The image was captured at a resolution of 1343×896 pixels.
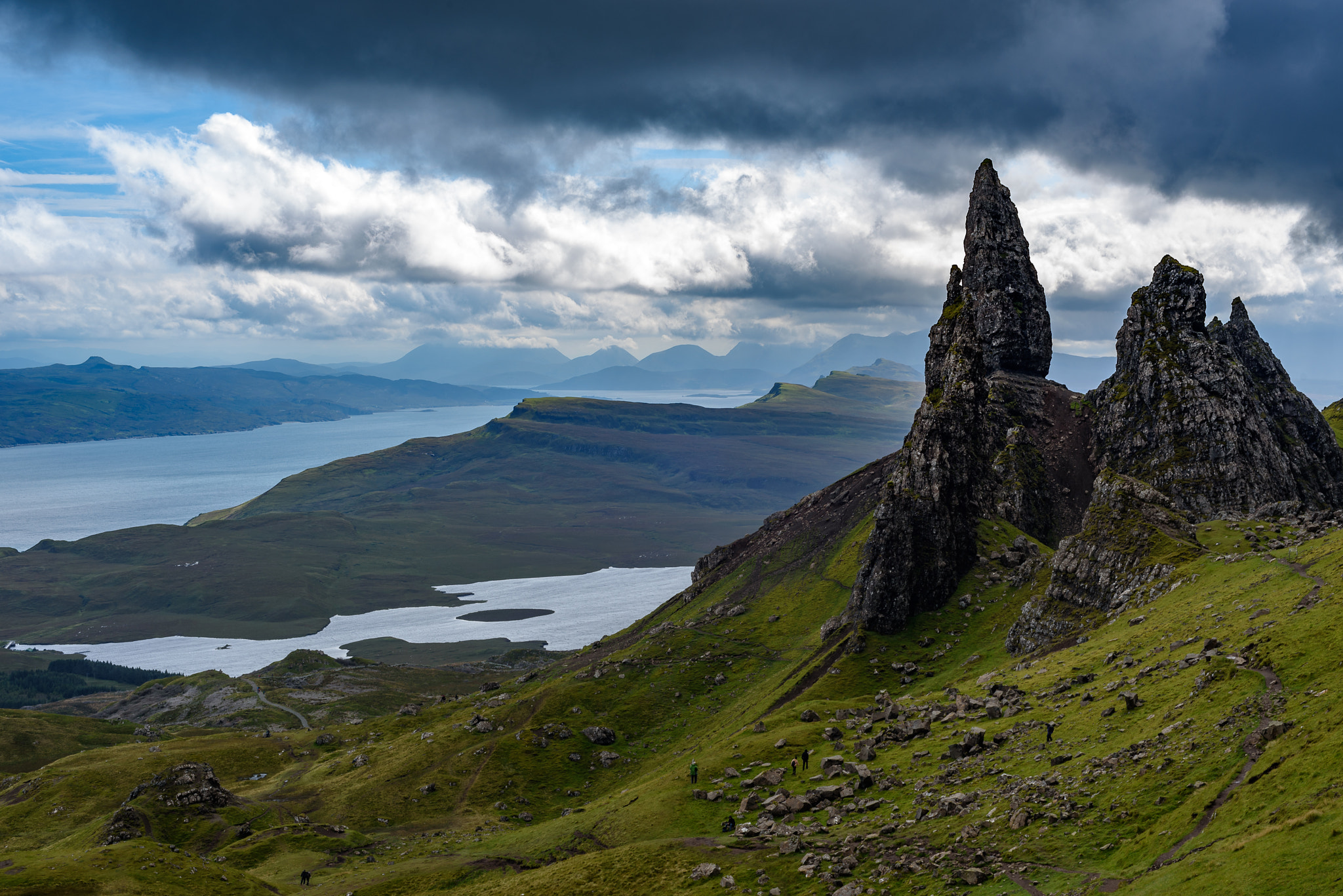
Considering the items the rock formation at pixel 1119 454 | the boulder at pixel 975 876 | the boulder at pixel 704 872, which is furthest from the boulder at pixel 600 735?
the boulder at pixel 975 876

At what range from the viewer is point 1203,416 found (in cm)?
16025

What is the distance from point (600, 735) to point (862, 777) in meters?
91.2

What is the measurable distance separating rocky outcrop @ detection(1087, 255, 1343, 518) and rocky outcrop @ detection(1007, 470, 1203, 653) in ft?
133

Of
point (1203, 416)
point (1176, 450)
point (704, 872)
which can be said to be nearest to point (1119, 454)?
point (1176, 450)

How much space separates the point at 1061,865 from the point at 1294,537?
74297 millimetres

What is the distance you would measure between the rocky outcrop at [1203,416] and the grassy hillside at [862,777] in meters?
35.3

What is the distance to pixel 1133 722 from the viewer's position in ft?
196

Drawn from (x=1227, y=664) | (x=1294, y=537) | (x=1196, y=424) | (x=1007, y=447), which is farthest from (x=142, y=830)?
(x=1196, y=424)

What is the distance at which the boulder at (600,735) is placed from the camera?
504ft

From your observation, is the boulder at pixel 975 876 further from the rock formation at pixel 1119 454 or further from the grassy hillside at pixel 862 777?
the rock formation at pixel 1119 454

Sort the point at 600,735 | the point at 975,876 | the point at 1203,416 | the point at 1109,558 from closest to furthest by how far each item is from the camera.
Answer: the point at 975,876 → the point at 1109,558 → the point at 600,735 → the point at 1203,416

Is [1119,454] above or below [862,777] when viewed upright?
above

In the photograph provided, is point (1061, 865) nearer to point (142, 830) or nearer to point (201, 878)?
point (201, 878)

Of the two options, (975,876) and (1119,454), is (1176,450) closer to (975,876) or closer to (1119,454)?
(1119,454)
